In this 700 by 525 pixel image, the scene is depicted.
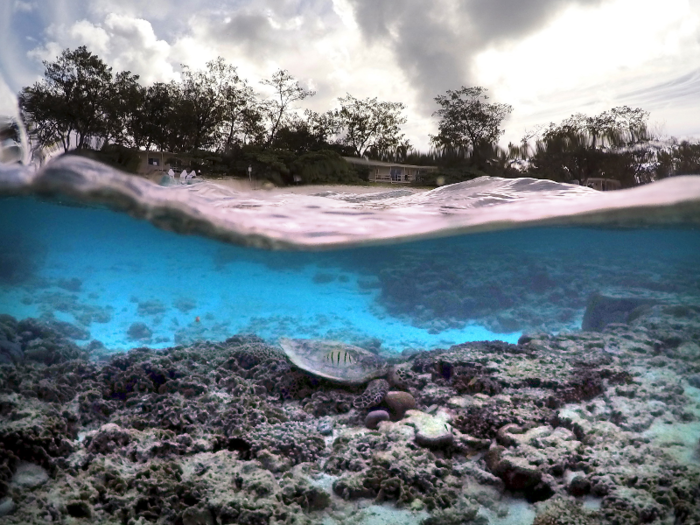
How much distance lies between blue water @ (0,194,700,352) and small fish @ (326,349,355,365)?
1.44 meters

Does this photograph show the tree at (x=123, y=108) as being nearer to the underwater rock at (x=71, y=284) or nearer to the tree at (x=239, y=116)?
the tree at (x=239, y=116)

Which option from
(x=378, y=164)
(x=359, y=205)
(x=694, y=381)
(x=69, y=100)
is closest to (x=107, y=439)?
(x=69, y=100)

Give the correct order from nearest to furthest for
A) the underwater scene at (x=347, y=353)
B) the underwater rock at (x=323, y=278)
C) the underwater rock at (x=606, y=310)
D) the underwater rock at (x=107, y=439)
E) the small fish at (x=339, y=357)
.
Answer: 1. the underwater scene at (x=347, y=353)
2. the underwater rock at (x=107, y=439)
3. the small fish at (x=339, y=357)
4. the underwater rock at (x=606, y=310)
5. the underwater rock at (x=323, y=278)

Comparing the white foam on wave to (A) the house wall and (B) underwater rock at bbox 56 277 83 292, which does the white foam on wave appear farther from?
(B) underwater rock at bbox 56 277 83 292

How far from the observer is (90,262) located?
638cm

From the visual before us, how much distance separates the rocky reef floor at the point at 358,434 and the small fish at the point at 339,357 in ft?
0.94

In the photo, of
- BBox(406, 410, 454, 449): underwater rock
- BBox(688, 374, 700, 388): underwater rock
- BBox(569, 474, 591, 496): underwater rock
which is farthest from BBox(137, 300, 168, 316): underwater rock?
BBox(688, 374, 700, 388): underwater rock

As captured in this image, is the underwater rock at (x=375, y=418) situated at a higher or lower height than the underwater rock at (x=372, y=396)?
lower

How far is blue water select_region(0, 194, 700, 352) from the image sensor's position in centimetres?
598

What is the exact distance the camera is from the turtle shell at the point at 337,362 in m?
5.29

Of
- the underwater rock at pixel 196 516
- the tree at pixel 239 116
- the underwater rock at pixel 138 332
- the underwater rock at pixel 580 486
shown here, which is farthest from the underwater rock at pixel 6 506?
the underwater rock at pixel 580 486

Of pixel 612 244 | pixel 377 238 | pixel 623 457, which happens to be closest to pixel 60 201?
pixel 377 238

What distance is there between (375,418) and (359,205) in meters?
2.46

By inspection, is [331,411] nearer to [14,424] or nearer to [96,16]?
[14,424]
